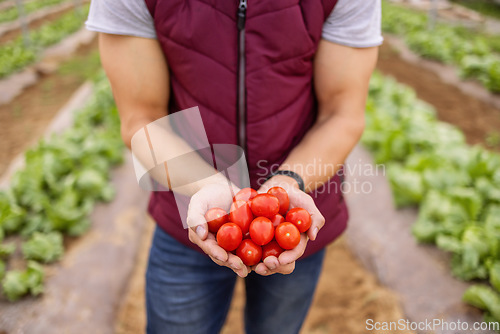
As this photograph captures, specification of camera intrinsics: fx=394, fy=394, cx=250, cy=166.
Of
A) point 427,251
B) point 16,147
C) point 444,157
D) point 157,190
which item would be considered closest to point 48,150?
point 16,147

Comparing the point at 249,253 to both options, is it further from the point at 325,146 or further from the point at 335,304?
the point at 335,304

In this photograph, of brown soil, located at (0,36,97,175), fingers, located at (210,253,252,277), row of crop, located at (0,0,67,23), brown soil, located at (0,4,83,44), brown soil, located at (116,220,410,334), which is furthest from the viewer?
row of crop, located at (0,0,67,23)

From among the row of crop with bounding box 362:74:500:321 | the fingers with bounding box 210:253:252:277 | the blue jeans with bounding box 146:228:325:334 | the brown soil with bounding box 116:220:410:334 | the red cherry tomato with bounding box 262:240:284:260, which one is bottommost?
the brown soil with bounding box 116:220:410:334

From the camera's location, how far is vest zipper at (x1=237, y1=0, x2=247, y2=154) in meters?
1.31

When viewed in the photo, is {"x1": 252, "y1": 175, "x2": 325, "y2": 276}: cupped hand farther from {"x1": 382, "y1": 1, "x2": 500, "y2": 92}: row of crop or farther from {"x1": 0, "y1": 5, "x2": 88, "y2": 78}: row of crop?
{"x1": 0, "y1": 5, "x2": 88, "y2": 78}: row of crop

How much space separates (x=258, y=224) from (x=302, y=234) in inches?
5.8

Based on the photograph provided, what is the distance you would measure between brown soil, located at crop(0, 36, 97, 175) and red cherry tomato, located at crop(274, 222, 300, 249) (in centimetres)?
540

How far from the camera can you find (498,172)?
3332 millimetres

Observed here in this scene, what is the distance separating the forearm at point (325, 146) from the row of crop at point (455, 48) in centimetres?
618

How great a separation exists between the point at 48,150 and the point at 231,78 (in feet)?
11.6

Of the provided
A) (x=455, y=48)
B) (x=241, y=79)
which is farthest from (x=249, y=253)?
(x=455, y=48)

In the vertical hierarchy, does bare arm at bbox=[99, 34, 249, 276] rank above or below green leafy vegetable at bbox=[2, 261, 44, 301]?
above

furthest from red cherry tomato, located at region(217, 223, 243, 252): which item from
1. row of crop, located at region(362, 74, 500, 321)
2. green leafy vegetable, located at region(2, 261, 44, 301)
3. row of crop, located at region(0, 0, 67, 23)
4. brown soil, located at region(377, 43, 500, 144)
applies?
row of crop, located at region(0, 0, 67, 23)

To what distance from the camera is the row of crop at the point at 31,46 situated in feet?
29.9
